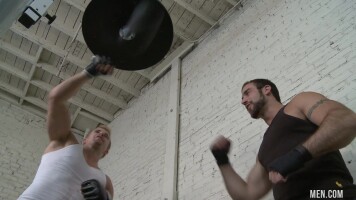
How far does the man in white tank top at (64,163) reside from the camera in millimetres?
1703

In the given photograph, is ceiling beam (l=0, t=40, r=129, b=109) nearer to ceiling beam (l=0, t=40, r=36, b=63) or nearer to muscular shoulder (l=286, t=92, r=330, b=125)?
ceiling beam (l=0, t=40, r=36, b=63)

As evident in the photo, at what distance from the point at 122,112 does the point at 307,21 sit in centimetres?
336

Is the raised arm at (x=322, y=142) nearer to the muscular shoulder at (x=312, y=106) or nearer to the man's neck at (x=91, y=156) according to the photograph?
the muscular shoulder at (x=312, y=106)

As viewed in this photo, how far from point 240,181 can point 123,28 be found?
117 cm

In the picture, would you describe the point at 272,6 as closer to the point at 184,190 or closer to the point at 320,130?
the point at 184,190

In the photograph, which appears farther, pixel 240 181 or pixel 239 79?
pixel 239 79

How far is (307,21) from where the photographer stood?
9.62 feet

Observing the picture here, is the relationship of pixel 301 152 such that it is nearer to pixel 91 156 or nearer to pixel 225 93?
pixel 91 156

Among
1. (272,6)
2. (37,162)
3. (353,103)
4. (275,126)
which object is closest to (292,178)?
(275,126)

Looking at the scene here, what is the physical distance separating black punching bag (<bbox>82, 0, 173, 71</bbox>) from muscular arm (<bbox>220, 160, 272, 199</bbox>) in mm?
934

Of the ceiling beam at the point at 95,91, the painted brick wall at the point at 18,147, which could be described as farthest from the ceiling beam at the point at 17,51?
the painted brick wall at the point at 18,147

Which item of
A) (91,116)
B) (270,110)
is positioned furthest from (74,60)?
(270,110)

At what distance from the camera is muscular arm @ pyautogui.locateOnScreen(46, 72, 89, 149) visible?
1870 millimetres

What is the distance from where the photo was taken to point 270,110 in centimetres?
213
